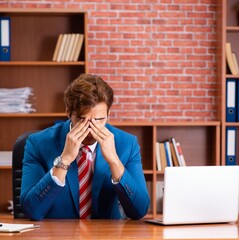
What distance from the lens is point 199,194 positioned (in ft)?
8.21

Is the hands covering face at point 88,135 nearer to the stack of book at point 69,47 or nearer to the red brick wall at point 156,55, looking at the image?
the stack of book at point 69,47

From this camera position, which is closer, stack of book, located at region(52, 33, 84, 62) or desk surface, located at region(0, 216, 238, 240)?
desk surface, located at region(0, 216, 238, 240)

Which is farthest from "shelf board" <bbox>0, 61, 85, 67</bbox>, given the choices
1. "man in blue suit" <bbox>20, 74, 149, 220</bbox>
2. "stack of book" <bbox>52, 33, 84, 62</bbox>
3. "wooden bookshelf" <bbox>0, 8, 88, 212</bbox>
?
"man in blue suit" <bbox>20, 74, 149, 220</bbox>

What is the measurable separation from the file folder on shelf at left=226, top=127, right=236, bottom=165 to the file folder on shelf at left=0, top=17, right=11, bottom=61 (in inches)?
76.9

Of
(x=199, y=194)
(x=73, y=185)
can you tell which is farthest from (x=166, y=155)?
(x=199, y=194)

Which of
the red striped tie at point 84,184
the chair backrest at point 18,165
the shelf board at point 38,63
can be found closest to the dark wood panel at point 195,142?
the shelf board at point 38,63

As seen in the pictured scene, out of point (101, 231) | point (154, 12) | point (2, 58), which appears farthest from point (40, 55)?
point (101, 231)

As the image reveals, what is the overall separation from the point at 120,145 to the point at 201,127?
8.81ft

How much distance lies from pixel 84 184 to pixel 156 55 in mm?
2937

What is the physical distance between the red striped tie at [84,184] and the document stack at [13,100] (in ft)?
7.82

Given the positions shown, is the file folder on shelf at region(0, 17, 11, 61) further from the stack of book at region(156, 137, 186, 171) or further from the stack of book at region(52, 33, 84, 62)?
the stack of book at region(156, 137, 186, 171)

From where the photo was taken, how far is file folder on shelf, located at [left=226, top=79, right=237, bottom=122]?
5332 mm

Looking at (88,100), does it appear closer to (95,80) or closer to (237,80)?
(95,80)

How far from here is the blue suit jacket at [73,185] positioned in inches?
107
